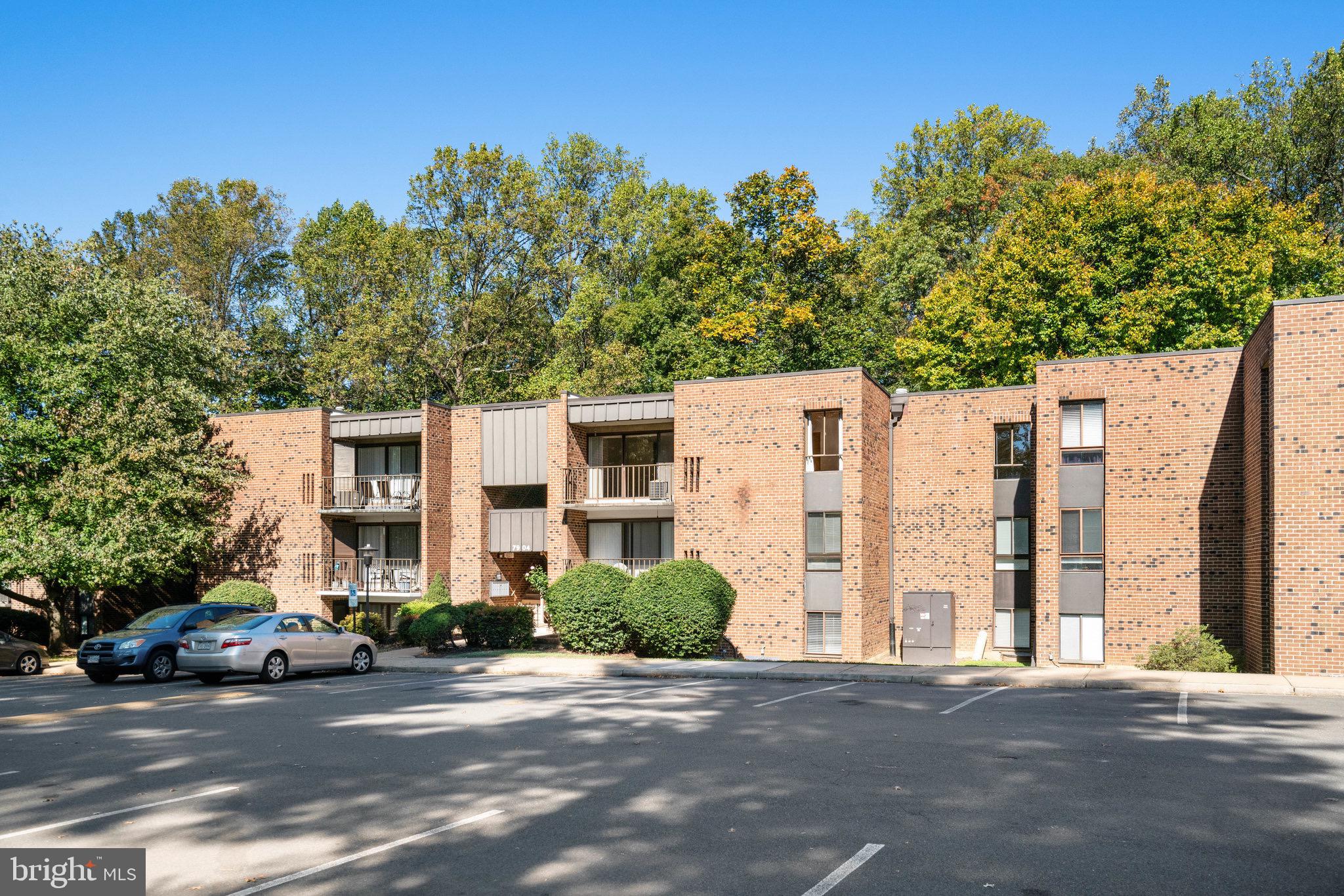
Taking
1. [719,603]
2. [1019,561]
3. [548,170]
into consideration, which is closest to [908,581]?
[1019,561]

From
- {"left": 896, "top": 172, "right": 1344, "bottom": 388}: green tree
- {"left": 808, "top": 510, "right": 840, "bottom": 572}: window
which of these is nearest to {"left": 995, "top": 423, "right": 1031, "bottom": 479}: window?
{"left": 808, "top": 510, "right": 840, "bottom": 572}: window

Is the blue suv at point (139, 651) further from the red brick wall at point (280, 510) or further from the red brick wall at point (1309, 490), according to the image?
the red brick wall at point (1309, 490)

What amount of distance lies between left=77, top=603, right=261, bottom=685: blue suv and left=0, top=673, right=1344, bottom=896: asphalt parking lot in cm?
583

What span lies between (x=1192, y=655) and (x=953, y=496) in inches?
346

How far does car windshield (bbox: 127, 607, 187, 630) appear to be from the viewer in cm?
2131

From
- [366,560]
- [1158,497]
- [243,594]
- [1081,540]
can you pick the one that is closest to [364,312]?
[366,560]

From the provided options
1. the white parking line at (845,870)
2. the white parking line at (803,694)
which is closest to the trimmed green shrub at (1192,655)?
the white parking line at (803,694)

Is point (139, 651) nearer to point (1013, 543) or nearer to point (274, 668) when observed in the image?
point (274, 668)

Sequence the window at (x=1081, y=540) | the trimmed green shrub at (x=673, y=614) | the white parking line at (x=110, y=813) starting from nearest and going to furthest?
the white parking line at (x=110, y=813) < the trimmed green shrub at (x=673, y=614) < the window at (x=1081, y=540)

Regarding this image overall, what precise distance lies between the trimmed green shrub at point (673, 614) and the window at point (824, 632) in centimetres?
275

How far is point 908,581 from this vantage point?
29516 millimetres

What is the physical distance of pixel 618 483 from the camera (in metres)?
32.5

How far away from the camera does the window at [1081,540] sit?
25.7m

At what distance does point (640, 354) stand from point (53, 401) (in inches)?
894
